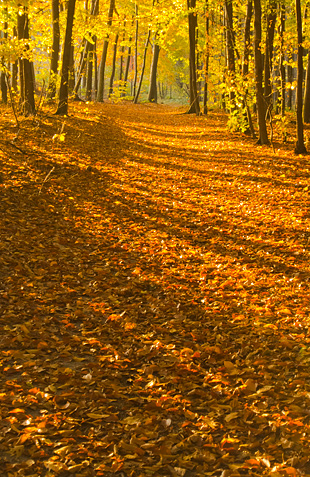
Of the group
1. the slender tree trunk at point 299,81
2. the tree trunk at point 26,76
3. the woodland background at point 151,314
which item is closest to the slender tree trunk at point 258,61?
the woodland background at point 151,314

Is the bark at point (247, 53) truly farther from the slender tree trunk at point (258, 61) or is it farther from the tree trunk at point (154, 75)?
the tree trunk at point (154, 75)

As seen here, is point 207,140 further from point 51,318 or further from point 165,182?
point 51,318

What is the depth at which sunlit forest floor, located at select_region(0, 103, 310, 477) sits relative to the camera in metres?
3.23

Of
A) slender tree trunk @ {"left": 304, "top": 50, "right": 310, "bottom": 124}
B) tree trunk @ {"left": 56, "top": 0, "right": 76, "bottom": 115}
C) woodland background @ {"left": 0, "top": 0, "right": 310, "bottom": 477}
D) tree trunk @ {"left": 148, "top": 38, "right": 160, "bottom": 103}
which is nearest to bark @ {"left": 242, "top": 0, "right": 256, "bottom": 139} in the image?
woodland background @ {"left": 0, "top": 0, "right": 310, "bottom": 477}

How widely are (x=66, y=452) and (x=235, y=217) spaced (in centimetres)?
600

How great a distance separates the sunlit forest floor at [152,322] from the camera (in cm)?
323

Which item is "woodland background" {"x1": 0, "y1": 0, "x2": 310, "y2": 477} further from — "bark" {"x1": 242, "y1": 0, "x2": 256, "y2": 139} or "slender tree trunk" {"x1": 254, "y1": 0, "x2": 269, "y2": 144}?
"bark" {"x1": 242, "y1": 0, "x2": 256, "y2": 139}

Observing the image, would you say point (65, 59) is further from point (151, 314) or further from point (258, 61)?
point (151, 314)

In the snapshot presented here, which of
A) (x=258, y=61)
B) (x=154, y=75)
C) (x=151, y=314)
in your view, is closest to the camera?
(x=151, y=314)

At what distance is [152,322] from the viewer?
512cm

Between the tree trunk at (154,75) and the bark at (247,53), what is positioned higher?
the tree trunk at (154,75)

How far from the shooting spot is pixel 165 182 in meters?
10.7

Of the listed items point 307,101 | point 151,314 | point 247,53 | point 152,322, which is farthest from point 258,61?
point 152,322

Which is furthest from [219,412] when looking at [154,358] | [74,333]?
[74,333]
